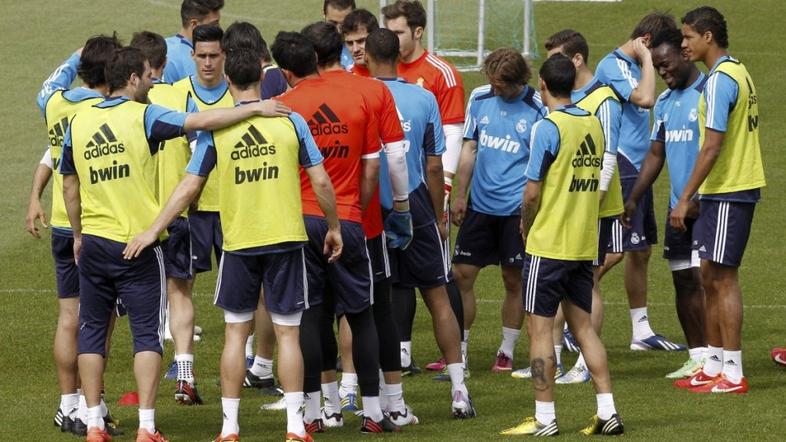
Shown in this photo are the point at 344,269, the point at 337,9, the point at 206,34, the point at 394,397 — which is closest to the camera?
the point at 344,269

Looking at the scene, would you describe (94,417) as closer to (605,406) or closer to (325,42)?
(325,42)

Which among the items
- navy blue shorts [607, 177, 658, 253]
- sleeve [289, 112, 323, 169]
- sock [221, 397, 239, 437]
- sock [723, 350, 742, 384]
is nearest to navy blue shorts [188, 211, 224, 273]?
sock [221, 397, 239, 437]

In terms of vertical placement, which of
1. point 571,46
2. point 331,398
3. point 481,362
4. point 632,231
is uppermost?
point 571,46

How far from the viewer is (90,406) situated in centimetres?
771

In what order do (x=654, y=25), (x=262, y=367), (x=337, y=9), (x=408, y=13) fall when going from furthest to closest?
(x=337, y=9) < (x=654, y=25) < (x=408, y=13) < (x=262, y=367)

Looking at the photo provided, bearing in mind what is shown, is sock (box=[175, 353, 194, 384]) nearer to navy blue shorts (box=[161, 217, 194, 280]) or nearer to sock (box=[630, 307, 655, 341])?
navy blue shorts (box=[161, 217, 194, 280])

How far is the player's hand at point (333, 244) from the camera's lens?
25.0ft

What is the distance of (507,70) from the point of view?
9.17 metres

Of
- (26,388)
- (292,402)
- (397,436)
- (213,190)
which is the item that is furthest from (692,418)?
(26,388)

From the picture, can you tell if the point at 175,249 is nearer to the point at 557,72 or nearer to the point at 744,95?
the point at 557,72

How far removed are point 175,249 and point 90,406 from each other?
5.90 feet

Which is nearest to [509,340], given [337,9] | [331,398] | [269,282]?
[331,398]

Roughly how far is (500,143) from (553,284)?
1.99 meters

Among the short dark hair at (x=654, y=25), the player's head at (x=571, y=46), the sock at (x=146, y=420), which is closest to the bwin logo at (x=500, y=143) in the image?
the player's head at (x=571, y=46)
